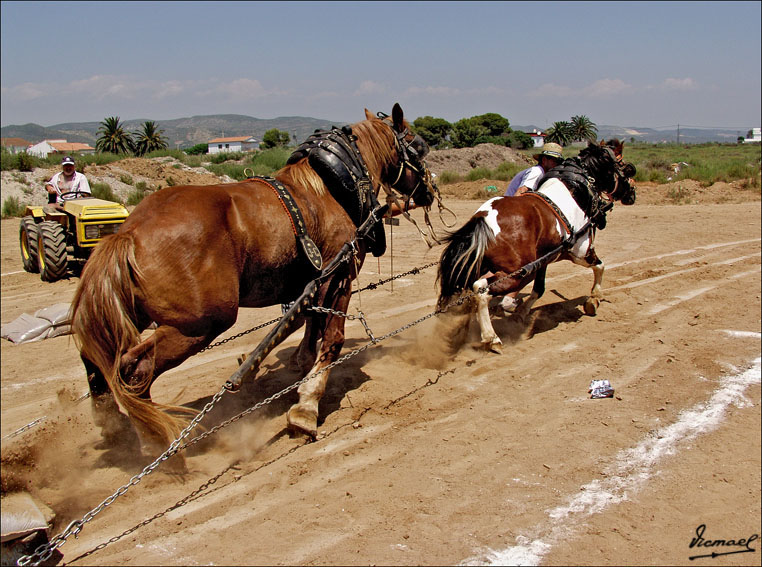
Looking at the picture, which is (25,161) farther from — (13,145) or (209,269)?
(209,269)

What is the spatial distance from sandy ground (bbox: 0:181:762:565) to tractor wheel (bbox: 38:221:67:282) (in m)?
3.20

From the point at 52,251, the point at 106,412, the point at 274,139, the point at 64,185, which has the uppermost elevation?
the point at 274,139

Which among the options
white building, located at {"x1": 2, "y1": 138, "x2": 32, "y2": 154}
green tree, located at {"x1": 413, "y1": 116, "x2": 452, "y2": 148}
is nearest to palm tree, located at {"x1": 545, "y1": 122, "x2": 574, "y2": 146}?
white building, located at {"x1": 2, "y1": 138, "x2": 32, "y2": 154}

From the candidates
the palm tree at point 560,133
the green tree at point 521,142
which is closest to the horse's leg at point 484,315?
the palm tree at point 560,133

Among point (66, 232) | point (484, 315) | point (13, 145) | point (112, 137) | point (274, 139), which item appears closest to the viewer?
point (484, 315)

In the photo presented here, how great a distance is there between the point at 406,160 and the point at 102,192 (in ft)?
41.2

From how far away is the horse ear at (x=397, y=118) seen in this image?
5012 millimetres

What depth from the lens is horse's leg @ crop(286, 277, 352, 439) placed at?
13.8 ft

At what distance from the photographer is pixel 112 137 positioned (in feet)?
90.0

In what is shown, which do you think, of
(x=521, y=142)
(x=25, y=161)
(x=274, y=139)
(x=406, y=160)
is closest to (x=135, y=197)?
(x=25, y=161)

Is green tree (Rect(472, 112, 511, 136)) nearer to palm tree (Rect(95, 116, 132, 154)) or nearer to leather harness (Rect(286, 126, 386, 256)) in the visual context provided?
palm tree (Rect(95, 116, 132, 154))

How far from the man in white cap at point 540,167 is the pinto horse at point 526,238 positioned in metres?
0.28

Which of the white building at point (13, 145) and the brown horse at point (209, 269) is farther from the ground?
the white building at point (13, 145)

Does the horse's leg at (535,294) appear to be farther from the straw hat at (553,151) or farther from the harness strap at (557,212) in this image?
the straw hat at (553,151)
